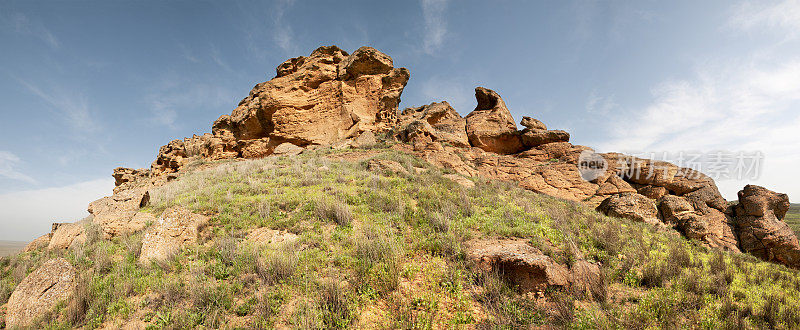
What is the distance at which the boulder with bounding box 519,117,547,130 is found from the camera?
835 inches

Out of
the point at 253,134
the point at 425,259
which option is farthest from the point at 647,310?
the point at 253,134

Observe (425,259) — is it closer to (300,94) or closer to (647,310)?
(647,310)

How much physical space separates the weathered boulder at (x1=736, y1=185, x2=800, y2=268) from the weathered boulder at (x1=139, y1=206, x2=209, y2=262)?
771 inches

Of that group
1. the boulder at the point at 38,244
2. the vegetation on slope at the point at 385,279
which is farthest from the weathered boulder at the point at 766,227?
the boulder at the point at 38,244

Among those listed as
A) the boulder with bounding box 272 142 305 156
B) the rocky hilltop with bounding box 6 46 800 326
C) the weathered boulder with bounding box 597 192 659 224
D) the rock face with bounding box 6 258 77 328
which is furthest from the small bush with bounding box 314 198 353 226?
the boulder with bounding box 272 142 305 156

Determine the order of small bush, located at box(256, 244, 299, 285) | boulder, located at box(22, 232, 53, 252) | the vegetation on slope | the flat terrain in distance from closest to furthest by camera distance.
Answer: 1. the vegetation on slope
2. small bush, located at box(256, 244, 299, 285)
3. boulder, located at box(22, 232, 53, 252)
4. the flat terrain in distance

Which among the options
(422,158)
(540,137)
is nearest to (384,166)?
(422,158)

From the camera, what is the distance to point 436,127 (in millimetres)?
21453

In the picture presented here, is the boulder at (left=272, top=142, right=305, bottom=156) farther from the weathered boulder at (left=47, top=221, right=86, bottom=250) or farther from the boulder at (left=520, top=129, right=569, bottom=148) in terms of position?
the boulder at (left=520, top=129, right=569, bottom=148)

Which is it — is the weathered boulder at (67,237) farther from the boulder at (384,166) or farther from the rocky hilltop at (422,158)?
the boulder at (384,166)

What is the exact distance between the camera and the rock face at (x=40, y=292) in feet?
11.7

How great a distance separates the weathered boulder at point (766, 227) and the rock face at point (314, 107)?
19.5m

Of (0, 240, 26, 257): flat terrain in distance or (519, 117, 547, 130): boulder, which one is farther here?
(519, 117, 547, 130): boulder

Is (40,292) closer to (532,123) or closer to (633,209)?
(633,209)
